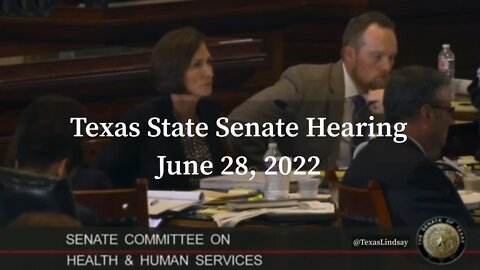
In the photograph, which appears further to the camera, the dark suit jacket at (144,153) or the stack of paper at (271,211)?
the dark suit jacket at (144,153)

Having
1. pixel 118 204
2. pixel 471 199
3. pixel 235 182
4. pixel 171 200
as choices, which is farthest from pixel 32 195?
pixel 471 199

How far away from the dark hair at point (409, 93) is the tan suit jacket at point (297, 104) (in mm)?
713

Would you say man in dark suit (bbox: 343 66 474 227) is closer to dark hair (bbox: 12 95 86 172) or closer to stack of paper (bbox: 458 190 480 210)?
stack of paper (bbox: 458 190 480 210)

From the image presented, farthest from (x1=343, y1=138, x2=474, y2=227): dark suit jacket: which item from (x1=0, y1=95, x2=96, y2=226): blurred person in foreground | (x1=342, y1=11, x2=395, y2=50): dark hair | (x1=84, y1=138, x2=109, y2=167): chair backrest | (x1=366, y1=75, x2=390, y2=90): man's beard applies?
(x1=342, y1=11, x2=395, y2=50): dark hair

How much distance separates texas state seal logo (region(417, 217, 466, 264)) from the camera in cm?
309

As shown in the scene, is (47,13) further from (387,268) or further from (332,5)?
(387,268)

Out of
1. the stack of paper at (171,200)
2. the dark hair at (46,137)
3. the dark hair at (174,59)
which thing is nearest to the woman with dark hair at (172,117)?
the dark hair at (174,59)

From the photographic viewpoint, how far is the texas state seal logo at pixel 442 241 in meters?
3.09

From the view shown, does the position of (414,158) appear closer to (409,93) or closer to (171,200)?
(409,93)

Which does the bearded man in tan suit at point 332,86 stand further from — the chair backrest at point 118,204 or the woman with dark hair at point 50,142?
the chair backrest at point 118,204


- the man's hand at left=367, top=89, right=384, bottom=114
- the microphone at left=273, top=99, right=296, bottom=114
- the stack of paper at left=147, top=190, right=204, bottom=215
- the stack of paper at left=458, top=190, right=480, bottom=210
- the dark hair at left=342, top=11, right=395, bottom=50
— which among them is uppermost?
the dark hair at left=342, top=11, right=395, bottom=50

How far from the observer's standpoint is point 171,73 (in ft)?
12.8

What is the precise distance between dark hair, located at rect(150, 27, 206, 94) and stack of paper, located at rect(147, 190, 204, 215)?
1.47ft

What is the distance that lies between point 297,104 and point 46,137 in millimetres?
1197
